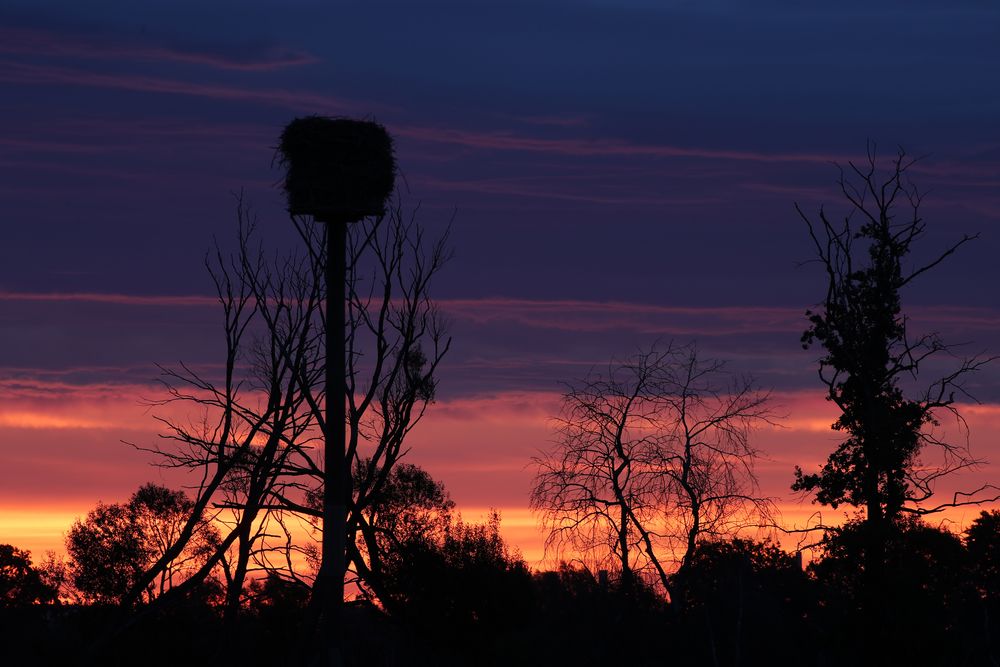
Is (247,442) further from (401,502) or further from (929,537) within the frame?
(929,537)

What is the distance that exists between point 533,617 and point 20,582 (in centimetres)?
3851

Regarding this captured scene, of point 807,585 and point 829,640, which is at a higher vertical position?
point 807,585

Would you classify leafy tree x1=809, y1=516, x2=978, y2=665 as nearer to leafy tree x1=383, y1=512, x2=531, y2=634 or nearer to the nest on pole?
leafy tree x1=383, y1=512, x2=531, y2=634

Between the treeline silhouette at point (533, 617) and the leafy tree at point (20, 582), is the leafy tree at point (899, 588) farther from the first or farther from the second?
the leafy tree at point (20, 582)

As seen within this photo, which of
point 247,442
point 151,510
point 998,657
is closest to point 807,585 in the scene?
point 998,657

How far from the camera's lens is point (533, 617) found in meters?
36.3

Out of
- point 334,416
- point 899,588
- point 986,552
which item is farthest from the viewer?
point 986,552

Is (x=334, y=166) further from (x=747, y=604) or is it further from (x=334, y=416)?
(x=747, y=604)

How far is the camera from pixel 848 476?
1465 inches

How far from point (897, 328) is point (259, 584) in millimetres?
24437

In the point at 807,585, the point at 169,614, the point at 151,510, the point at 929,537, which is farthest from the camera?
the point at 807,585

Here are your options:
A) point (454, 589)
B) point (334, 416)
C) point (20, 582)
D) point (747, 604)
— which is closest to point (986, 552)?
point (747, 604)

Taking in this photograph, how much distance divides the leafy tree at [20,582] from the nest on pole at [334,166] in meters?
44.3

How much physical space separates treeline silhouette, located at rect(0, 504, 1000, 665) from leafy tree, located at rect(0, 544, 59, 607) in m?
3.17
